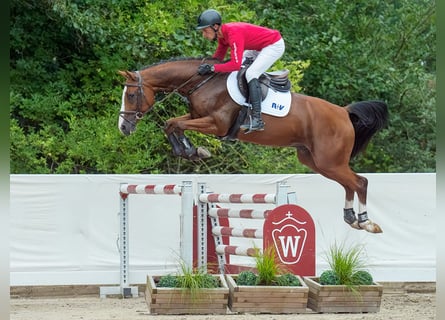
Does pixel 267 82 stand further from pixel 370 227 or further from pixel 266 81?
pixel 370 227

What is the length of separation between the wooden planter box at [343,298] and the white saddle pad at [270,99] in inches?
52.0

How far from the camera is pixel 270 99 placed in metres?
5.60

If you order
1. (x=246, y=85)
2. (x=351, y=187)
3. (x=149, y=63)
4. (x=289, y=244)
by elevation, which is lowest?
(x=289, y=244)

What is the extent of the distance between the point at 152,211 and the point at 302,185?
1.65m

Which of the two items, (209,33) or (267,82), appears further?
(267,82)

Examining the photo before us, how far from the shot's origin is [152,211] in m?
8.27

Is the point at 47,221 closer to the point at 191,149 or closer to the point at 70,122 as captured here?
the point at 70,122

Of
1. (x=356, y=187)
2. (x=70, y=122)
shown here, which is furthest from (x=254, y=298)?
(x=70, y=122)

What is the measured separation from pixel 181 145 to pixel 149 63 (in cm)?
581

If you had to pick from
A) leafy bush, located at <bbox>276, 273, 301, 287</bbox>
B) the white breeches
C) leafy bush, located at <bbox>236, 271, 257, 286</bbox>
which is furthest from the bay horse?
leafy bush, located at <bbox>236, 271, 257, 286</bbox>

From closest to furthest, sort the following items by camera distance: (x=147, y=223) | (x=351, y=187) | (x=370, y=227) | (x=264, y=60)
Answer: (x=264, y=60), (x=370, y=227), (x=351, y=187), (x=147, y=223)

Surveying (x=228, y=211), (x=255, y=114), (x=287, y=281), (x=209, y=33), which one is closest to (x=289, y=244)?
(x=287, y=281)

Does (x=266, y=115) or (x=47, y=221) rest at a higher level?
(x=266, y=115)

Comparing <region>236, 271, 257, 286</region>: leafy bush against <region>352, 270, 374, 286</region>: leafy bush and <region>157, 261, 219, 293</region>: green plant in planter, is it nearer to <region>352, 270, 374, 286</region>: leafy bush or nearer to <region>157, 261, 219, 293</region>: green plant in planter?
<region>157, 261, 219, 293</region>: green plant in planter
